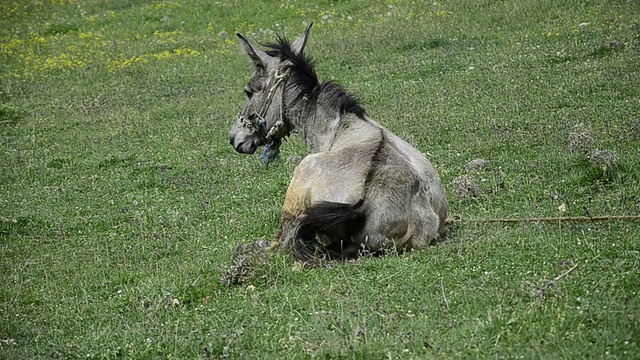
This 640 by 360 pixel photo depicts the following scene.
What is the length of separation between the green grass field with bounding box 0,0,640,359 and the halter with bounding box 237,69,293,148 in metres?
0.93

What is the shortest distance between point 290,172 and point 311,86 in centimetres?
277

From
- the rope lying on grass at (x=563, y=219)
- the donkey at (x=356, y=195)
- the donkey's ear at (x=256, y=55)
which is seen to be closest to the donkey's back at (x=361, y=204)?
the donkey at (x=356, y=195)

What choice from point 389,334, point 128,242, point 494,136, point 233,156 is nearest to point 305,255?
point 389,334

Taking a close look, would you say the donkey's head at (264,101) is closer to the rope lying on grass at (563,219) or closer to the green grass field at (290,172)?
the green grass field at (290,172)

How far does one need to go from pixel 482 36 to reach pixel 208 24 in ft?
27.6

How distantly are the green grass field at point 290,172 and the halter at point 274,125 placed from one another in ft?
3.05

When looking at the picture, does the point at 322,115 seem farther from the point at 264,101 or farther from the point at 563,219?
the point at 563,219

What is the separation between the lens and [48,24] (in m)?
26.1

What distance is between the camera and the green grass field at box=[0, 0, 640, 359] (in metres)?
6.02

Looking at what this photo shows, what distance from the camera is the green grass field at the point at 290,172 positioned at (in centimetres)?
602

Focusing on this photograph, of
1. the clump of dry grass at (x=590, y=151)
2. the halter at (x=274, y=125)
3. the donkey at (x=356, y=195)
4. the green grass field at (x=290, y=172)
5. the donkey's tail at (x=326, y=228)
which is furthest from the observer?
the halter at (x=274, y=125)

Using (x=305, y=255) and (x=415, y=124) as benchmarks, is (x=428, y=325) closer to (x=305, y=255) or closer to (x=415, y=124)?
(x=305, y=255)

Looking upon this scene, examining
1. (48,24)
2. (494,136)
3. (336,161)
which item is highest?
(336,161)

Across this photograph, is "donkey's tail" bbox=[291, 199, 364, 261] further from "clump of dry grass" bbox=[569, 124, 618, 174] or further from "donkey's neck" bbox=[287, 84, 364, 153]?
"clump of dry grass" bbox=[569, 124, 618, 174]
